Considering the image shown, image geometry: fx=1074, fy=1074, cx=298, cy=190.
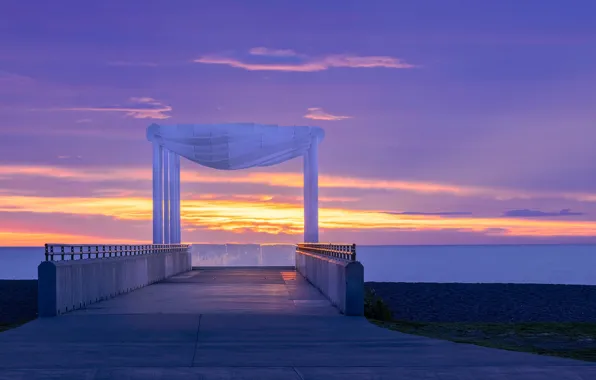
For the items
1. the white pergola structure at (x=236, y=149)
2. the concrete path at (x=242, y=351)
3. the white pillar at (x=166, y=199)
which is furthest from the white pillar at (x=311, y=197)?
the concrete path at (x=242, y=351)

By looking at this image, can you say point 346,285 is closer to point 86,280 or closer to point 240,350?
point 240,350

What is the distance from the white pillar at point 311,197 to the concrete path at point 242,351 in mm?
35240

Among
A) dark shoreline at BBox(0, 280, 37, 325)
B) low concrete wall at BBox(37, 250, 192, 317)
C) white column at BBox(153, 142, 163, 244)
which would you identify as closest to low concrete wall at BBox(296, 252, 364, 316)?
low concrete wall at BBox(37, 250, 192, 317)

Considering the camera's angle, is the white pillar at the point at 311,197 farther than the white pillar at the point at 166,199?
No

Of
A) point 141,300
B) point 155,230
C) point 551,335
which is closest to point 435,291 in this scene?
point 155,230

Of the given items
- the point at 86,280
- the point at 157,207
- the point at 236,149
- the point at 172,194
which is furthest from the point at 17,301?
the point at 86,280

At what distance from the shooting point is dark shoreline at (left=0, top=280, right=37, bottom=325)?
5825cm

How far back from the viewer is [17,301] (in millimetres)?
65938

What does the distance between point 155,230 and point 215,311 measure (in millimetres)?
37952

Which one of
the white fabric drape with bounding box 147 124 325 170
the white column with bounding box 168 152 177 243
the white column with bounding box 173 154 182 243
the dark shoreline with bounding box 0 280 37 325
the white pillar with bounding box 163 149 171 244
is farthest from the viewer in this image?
the white column with bounding box 173 154 182 243

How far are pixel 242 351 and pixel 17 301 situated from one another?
50.9m

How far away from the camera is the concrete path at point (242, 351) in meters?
15.1

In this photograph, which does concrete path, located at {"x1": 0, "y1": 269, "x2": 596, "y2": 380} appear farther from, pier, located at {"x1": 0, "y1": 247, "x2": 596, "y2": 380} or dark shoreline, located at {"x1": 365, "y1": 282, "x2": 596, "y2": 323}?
dark shoreline, located at {"x1": 365, "y1": 282, "x2": 596, "y2": 323}

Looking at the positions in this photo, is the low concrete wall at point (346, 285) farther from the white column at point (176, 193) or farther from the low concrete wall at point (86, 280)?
the white column at point (176, 193)
